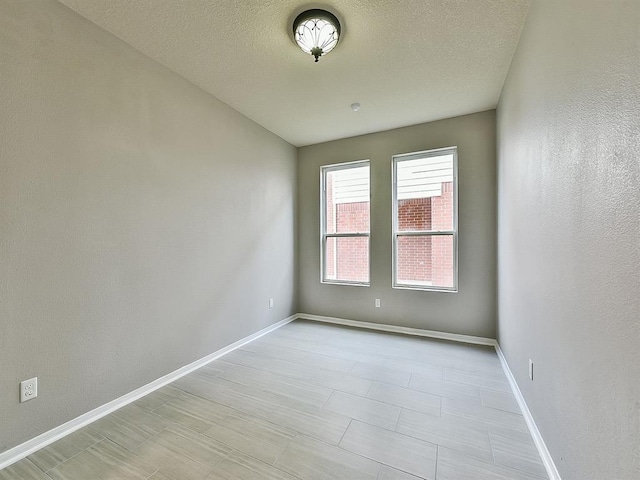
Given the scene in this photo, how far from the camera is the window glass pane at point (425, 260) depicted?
3475 millimetres

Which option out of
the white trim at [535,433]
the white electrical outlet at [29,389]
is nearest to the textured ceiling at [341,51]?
the white electrical outlet at [29,389]

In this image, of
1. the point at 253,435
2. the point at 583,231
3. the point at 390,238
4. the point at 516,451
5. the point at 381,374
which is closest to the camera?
the point at 583,231

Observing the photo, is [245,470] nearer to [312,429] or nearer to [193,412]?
[312,429]

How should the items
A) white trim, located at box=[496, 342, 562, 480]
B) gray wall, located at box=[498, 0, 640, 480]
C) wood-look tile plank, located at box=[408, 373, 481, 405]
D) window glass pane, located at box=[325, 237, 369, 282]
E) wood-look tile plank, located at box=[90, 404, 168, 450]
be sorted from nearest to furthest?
gray wall, located at box=[498, 0, 640, 480]
white trim, located at box=[496, 342, 562, 480]
wood-look tile plank, located at box=[90, 404, 168, 450]
wood-look tile plank, located at box=[408, 373, 481, 405]
window glass pane, located at box=[325, 237, 369, 282]

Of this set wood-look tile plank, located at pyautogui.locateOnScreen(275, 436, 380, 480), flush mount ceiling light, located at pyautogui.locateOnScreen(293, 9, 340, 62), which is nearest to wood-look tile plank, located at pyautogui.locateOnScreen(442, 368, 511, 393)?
wood-look tile plank, located at pyautogui.locateOnScreen(275, 436, 380, 480)

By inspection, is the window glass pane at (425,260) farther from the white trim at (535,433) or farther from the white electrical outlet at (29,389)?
the white electrical outlet at (29,389)

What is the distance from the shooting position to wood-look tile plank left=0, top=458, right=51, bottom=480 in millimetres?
1399

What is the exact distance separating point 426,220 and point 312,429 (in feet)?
9.07

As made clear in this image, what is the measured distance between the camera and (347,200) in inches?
162

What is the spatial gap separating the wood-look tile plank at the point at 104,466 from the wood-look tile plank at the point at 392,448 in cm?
111

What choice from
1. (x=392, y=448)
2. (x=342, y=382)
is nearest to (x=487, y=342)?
(x=342, y=382)

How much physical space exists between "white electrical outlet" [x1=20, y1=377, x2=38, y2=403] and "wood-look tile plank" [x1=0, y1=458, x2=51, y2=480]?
1.05 ft

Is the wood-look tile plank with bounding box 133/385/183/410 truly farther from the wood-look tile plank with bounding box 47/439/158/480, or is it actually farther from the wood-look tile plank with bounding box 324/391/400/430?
the wood-look tile plank with bounding box 324/391/400/430

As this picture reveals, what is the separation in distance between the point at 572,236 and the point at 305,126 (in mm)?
3109
